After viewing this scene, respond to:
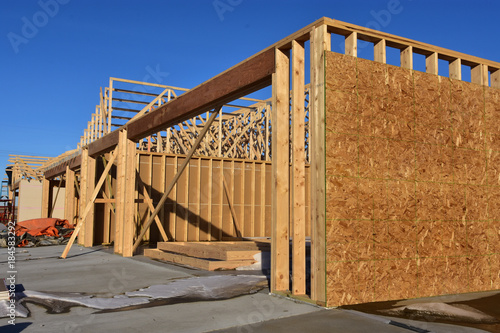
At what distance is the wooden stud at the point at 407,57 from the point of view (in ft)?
21.9

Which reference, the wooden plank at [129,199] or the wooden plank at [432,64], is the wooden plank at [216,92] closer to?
the wooden plank at [129,199]

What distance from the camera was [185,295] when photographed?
6355mm

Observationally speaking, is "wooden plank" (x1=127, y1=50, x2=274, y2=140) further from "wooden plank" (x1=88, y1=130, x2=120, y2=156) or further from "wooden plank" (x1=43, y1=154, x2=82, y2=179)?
"wooden plank" (x1=43, y1=154, x2=82, y2=179)

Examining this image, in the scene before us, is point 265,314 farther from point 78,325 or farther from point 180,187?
point 180,187

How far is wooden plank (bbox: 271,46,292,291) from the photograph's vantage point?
6.37 metres

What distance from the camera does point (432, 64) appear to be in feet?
23.1

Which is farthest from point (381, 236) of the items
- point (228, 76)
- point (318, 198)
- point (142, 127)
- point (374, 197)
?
point (142, 127)

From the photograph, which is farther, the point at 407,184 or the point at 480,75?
the point at 480,75

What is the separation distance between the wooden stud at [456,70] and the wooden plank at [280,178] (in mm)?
2897

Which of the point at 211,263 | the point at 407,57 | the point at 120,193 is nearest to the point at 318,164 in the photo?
the point at 407,57

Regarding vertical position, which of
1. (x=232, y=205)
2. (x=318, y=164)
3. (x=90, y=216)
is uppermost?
(x=318, y=164)

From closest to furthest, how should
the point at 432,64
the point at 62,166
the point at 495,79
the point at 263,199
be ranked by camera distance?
1. the point at 432,64
2. the point at 495,79
3. the point at 263,199
4. the point at 62,166

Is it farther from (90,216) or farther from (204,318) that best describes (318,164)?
(90,216)

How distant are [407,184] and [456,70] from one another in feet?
7.75
